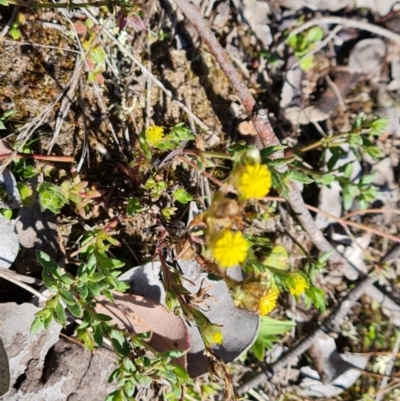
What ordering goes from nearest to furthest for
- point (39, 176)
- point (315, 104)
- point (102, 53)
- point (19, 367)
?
point (19, 367), point (39, 176), point (102, 53), point (315, 104)

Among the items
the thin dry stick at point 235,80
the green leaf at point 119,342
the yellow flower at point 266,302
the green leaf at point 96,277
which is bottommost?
the green leaf at point 119,342

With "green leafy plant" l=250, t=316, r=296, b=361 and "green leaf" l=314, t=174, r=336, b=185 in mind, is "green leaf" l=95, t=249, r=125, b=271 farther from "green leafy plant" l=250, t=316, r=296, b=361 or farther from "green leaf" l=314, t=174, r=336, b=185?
"green leaf" l=314, t=174, r=336, b=185

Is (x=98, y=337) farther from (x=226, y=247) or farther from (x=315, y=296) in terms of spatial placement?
(x=315, y=296)

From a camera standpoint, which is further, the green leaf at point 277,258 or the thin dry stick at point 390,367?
the thin dry stick at point 390,367

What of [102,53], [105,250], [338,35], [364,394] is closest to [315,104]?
[338,35]

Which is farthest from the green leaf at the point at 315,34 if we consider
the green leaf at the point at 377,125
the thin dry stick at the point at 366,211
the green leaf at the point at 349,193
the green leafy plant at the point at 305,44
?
the thin dry stick at the point at 366,211

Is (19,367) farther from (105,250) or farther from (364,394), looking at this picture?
(364,394)

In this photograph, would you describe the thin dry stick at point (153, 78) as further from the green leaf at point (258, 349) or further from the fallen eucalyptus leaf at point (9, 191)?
the green leaf at point (258, 349)
